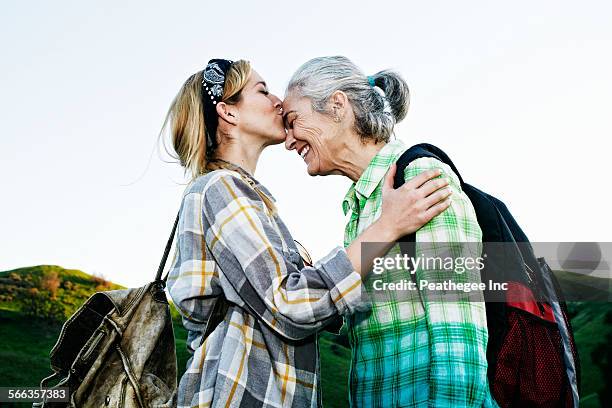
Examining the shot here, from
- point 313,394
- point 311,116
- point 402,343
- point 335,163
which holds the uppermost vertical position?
point 311,116

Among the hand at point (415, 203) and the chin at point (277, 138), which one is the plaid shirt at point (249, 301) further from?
the chin at point (277, 138)

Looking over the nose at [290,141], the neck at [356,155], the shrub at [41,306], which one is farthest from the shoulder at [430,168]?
the shrub at [41,306]

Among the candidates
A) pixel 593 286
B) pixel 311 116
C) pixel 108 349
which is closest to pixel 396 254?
pixel 311 116

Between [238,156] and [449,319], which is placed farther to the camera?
[238,156]

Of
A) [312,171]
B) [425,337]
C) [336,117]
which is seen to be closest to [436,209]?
[425,337]

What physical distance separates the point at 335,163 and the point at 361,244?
2.81 ft

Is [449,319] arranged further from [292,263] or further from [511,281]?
[292,263]

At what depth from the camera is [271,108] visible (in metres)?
3.73

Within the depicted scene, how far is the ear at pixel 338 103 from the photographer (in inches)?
134

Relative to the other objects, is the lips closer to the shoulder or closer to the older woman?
the older woman

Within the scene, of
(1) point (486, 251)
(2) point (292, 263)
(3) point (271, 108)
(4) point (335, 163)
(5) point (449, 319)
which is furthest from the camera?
(3) point (271, 108)

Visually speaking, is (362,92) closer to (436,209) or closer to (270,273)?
(436,209)

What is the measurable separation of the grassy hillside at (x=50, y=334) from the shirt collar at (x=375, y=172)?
5.08m

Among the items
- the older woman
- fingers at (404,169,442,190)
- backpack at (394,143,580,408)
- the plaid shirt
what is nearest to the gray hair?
the older woman
